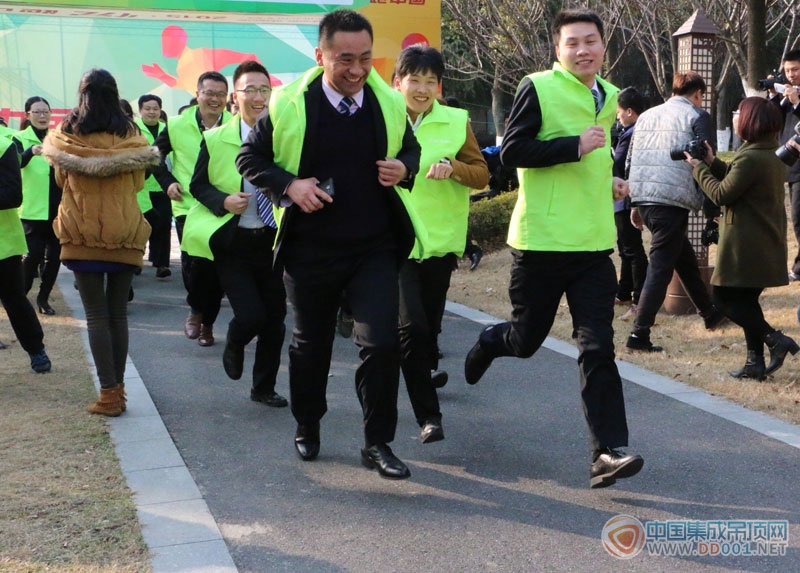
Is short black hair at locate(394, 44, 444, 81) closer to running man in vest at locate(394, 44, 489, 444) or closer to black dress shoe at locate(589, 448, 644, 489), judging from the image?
running man in vest at locate(394, 44, 489, 444)

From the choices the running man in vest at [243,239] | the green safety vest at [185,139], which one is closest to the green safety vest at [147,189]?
→ the green safety vest at [185,139]

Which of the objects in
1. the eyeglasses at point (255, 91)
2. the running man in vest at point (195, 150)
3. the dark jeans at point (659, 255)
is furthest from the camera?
the dark jeans at point (659, 255)

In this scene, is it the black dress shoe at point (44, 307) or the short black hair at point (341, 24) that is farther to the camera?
the black dress shoe at point (44, 307)

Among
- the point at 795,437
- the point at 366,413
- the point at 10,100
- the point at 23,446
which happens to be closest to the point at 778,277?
the point at 795,437

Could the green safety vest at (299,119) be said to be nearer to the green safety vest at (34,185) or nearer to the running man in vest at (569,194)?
the running man in vest at (569,194)

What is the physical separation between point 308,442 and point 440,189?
1554 millimetres

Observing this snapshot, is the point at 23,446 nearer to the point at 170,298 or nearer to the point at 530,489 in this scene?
the point at 530,489

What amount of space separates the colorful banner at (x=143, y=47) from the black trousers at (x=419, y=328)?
822 centimetres

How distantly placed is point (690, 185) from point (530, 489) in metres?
3.78

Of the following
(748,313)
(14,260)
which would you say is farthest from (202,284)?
(748,313)

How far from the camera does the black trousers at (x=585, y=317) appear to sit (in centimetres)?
441

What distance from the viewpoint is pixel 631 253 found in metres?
9.05

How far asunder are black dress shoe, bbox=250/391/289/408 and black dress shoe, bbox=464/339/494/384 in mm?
1115

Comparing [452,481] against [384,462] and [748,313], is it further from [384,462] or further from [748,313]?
[748,313]
